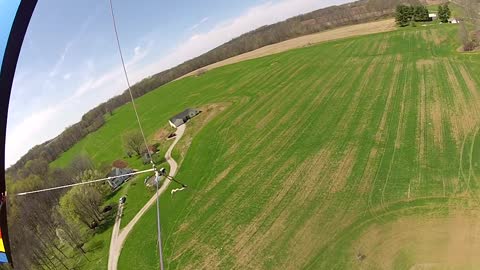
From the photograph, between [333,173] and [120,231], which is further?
[120,231]

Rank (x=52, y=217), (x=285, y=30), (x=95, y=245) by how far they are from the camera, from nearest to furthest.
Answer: (x=95, y=245), (x=52, y=217), (x=285, y=30)

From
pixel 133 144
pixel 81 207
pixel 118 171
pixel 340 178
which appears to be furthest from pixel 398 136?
pixel 81 207

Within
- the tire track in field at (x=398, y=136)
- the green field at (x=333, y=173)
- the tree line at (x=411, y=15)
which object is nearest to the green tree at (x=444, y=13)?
the tree line at (x=411, y=15)

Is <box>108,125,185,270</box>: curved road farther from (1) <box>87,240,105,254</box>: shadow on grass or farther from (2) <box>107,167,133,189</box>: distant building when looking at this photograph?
(2) <box>107,167,133,189</box>: distant building

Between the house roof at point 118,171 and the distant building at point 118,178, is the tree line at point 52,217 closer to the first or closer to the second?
the distant building at point 118,178

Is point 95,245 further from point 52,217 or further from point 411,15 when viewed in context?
point 411,15

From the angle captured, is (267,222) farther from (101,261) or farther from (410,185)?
(101,261)
